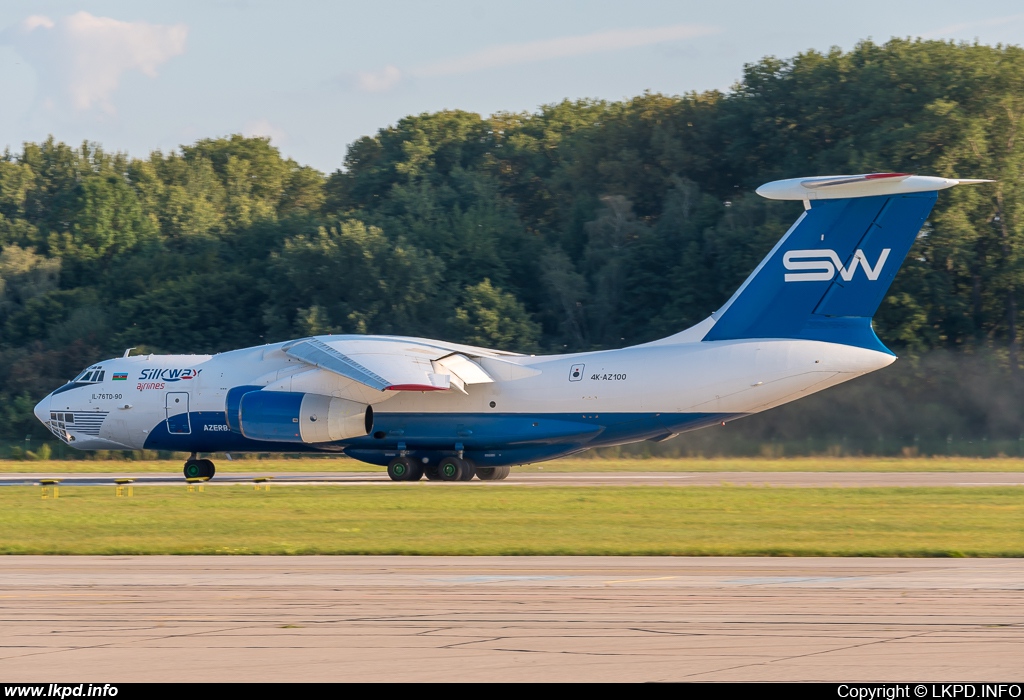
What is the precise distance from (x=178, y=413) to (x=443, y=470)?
7.36 m

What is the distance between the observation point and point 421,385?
30.5 meters

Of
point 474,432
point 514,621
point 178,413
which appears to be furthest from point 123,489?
point 514,621

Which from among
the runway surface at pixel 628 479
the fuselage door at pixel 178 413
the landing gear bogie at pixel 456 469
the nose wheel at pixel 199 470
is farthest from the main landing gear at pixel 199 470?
the landing gear bogie at pixel 456 469

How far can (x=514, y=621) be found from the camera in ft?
35.3

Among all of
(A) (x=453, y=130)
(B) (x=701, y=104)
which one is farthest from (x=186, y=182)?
(B) (x=701, y=104)

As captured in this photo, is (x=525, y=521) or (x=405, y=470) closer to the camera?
(x=525, y=521)

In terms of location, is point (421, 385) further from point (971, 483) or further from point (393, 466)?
point (971, 483)

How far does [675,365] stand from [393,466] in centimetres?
805

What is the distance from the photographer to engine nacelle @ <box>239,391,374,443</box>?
104 ft

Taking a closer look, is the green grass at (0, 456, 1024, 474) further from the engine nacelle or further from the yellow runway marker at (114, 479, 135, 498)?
the yellow runway marker at (114, 479, 135, 498)

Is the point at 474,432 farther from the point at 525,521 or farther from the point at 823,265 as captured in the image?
the point at 525,521

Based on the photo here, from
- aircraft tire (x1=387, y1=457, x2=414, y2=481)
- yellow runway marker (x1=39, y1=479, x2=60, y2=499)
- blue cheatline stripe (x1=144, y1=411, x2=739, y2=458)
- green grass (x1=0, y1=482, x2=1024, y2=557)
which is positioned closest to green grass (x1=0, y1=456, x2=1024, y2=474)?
blue cheatline stripe (x1=144, y1=411, x2=739, y2=458)

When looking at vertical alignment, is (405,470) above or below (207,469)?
below

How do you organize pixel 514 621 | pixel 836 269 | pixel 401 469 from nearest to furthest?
1. pixel 514 621
2. pixel 836 269
3. pixel 401 469
